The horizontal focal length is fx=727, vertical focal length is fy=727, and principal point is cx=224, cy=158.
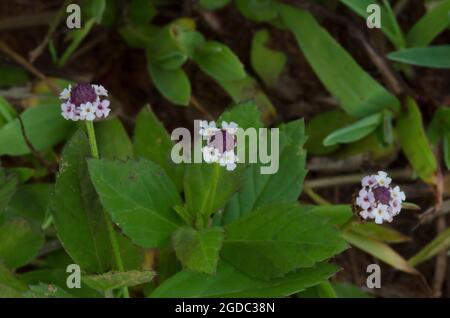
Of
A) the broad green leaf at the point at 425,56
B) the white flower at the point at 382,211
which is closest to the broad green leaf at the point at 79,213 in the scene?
the white flower at the point at 382,211

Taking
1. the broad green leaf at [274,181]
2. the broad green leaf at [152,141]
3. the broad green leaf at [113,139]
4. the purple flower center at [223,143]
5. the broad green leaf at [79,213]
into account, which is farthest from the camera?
the broad green leaf at [113,139]

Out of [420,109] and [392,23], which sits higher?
[392,23]

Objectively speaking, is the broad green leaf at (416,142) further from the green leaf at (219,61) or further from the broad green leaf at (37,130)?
the broad green leaf at (37,130)

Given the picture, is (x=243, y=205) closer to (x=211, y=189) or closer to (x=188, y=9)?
(x=211, y=189)

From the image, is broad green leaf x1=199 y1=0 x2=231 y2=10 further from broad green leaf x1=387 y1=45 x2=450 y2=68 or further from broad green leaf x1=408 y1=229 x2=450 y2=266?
broad green leaf x1=408 y1=229 x2=450 y2=266

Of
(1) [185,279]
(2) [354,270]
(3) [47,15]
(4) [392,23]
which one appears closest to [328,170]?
(2) [354,270]

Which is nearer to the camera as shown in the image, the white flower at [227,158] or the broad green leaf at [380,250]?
the white flower at [227,158]
